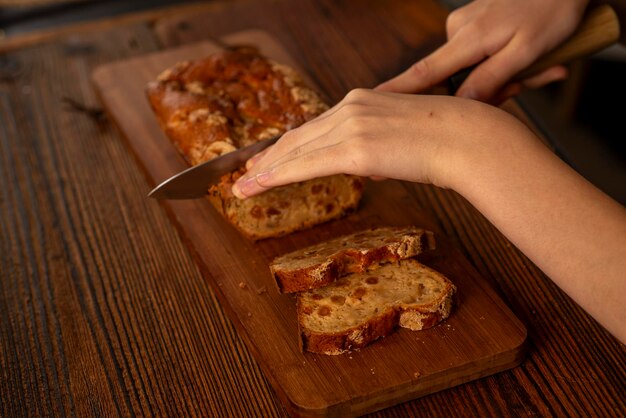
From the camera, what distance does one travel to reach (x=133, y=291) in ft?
6.97

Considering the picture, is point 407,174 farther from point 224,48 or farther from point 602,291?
point 224,48

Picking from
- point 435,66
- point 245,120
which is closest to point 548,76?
point 435,66

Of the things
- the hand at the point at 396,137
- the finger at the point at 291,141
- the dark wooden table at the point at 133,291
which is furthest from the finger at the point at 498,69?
the finger at the point at 291,141

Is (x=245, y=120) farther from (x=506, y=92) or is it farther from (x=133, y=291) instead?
(x=506, y=92)

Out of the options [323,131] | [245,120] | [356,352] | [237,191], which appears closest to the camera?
[356,352]

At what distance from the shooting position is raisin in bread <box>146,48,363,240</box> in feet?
7.15

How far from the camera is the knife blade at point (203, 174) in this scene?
2.09 meters

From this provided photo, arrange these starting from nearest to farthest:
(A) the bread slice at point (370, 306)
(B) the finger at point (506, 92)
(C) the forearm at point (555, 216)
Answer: (C) the forearm at point (555, 216) < (A) the bread slice at point (370, 306) < (B) the finger at point (506, 92)

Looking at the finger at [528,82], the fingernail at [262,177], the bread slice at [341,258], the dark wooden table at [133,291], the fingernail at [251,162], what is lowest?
the dark wooden table at [133,291]

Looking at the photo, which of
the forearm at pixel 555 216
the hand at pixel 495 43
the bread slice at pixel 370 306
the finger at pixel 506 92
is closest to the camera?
the forearm at pixel 555 216

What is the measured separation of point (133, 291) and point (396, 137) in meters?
0.86

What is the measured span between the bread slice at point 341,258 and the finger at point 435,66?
0.47m

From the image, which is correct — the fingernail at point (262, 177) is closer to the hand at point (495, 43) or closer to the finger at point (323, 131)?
the finger at point (323, 131)

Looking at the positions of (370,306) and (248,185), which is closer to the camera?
(370,306)
